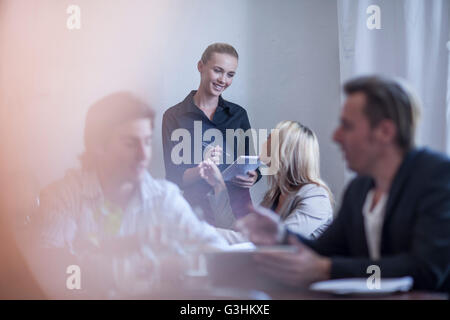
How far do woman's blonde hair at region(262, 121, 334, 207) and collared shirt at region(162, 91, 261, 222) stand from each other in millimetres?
88

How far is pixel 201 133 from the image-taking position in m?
1.86

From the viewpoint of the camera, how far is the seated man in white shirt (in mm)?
1628

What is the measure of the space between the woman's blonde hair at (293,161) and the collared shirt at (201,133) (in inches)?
3.5

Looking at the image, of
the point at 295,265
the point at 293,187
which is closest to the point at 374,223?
the point at 295,265

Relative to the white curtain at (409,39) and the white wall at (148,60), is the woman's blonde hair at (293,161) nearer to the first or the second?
the white wall at (148,60)

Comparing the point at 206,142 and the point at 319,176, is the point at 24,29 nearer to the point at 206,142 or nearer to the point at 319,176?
the point at 206,142

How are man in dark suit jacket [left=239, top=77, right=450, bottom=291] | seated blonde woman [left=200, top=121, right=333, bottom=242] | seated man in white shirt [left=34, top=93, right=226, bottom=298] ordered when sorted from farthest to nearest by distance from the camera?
seated blonde woman [left=200, top=121, right=333, bottom=242] < seated man in white shirt [left=34, top=93, right=226, bottom=298] < man in dark suit jacket [left=239, top=77, right=450, bottom=291]

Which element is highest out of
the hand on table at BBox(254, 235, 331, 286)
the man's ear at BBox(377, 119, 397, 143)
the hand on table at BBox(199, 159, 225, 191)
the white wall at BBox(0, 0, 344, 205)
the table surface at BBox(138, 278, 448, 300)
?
the white wall at BBox(0, 0, 344, 205)

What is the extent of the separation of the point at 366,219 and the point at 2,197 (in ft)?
4.30

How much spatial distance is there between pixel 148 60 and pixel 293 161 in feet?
2.12

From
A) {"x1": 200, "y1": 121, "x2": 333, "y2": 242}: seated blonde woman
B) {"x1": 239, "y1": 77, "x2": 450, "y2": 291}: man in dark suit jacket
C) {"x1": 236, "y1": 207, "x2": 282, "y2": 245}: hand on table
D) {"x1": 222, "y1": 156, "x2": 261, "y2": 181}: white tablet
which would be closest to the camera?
{"x1": 239, "y1": 77, "x2": 450, "y2": 291}: man in dark suit jacket

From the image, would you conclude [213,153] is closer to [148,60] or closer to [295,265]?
[148,60]

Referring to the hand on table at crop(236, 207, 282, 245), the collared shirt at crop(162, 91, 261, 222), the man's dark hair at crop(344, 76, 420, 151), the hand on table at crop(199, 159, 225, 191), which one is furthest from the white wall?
the man's dark hair at crop(344, 76, 420, 151)

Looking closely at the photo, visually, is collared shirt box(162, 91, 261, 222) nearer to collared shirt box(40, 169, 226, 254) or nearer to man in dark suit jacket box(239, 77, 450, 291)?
collared shirt box(40, 169, 226, 254)
